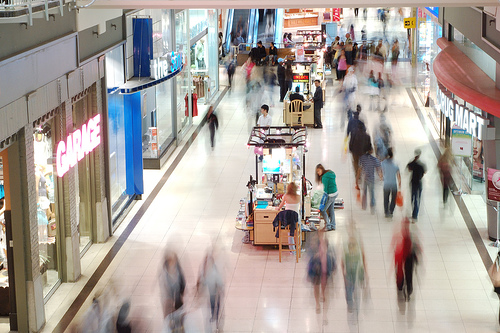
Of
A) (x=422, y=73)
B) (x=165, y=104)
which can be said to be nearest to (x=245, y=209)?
(x=165, y=104)

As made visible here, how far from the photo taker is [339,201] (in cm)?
1583

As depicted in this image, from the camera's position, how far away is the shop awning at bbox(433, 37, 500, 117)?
1099 cm

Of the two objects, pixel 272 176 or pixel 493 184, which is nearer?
pixel 493 184

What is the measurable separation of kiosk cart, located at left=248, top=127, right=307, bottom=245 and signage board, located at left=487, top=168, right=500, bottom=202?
332 cm

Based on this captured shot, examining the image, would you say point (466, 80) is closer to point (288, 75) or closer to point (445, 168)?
point (445, 168)

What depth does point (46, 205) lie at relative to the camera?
38.0ft

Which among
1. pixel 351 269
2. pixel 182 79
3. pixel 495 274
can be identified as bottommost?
pixel 495 274

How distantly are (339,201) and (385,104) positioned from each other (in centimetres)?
994

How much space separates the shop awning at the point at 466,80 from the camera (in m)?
11.0

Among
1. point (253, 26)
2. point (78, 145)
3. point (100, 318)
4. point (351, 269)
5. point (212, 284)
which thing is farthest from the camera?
point (253, 26)

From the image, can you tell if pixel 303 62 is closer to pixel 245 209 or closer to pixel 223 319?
pixel 245 209

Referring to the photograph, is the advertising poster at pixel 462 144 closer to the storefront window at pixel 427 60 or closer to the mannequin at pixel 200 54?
the storefront window at pixel 427 60

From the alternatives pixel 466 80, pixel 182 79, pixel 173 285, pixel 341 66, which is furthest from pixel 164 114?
pixel 341 66

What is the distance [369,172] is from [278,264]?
10.6ft
